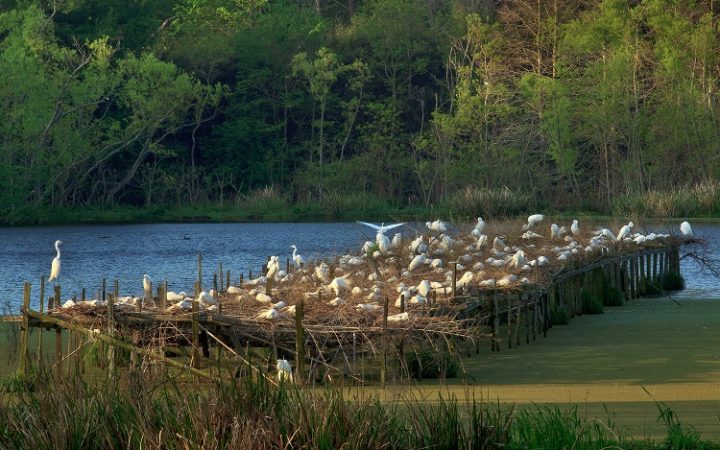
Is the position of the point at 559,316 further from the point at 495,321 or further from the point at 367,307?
the point at 367,307

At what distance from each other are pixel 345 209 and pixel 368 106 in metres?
6.26

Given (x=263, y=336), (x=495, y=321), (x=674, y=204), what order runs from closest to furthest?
(x=263, y=336) → (x=495, y=321) → (x=674, y=204)

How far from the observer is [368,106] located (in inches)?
2162

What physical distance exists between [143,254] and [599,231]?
15.0 meters

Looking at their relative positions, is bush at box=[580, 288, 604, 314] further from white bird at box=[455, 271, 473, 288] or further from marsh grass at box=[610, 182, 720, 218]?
marsh grass at box=[610, 182, 720, 218]

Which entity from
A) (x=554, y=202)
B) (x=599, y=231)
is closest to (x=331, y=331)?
(x=599, y=231)

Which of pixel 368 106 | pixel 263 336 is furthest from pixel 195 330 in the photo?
pixel 368 106

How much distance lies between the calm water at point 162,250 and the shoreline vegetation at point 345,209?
1.81 m

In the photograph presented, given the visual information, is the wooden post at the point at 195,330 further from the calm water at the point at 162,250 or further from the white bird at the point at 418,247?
the calm water at the point at 162,250

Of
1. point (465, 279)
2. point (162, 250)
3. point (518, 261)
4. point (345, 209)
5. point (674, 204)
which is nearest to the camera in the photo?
point (465, 279)

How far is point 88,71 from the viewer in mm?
49062

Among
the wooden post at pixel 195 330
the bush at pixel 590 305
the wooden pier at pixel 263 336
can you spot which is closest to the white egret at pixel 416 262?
the bush at pixel 590 305

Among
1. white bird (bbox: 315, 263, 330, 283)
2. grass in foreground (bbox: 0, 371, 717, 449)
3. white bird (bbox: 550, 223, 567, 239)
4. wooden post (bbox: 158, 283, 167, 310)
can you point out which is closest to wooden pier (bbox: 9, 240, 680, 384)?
wooden post (bbox: 158, 283, 167, 310)

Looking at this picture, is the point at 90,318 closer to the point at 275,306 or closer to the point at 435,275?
the point at 275,306
